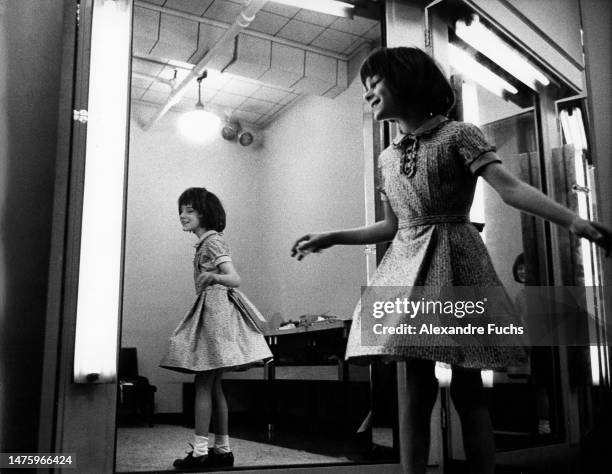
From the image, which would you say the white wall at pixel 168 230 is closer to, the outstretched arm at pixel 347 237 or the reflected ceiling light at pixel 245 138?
the reflected ceiling light at pixel 245 138

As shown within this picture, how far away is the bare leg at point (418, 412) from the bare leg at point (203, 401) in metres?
1.26

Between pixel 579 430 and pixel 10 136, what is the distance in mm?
2246

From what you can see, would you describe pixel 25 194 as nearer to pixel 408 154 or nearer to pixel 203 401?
pixel 203 401

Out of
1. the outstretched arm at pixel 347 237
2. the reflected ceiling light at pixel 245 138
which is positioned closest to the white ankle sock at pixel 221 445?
the outstretched arm at pixel 347 237

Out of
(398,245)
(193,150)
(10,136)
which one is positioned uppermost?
(193,150)

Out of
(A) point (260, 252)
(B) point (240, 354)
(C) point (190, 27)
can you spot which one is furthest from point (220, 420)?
(A) point (260, 252)


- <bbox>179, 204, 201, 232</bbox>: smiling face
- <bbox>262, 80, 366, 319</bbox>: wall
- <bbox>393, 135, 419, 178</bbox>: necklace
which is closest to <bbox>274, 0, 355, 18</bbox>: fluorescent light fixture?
<bbox>179, 204, 201, 232</bbox>: smiling face

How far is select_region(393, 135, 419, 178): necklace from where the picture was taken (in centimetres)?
149

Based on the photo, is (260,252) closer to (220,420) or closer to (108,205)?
(220,420)

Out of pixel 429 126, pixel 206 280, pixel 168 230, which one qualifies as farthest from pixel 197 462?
pixel 168 230

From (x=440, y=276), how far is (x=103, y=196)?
41.8 inches

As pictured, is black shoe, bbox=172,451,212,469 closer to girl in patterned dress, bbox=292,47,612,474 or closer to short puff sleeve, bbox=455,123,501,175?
girl in patterned dress, bbox=292,47,612,474

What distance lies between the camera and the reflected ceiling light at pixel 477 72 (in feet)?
8.57

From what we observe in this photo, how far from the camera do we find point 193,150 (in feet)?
22.8
